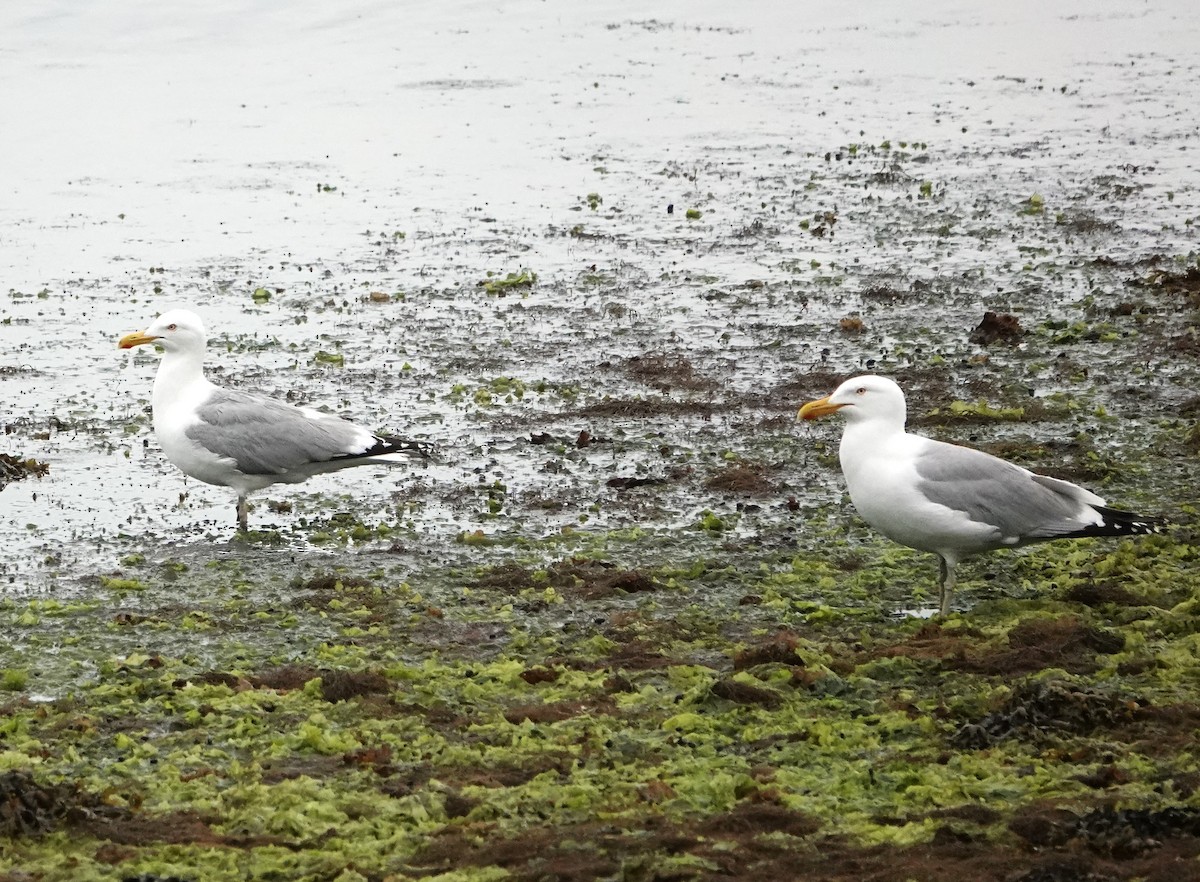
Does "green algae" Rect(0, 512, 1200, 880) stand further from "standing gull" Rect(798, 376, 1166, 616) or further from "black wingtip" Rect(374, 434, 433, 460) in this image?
"black wingtip" Rect(374, 434, 433, 460)

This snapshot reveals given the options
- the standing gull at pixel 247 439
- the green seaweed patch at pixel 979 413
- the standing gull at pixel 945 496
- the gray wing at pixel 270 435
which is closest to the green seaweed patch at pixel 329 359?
→ the standing gull at pixel 247 439

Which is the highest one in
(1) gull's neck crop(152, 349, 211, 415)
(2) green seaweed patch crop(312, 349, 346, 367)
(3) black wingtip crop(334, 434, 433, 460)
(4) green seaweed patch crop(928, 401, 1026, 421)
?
(1) gull's neck crop(152, 349, 211, 415)

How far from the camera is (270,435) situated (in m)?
11.8

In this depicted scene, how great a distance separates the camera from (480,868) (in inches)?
248

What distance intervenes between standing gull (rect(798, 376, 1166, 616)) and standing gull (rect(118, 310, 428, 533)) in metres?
3.50

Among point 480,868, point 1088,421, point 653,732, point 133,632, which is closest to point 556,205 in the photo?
point 1088,421

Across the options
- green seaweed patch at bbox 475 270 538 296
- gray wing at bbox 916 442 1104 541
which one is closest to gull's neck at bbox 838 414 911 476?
gray wing at bbox 916 442 1104 541

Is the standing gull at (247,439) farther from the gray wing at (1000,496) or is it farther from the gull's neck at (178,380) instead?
the gray wing at (1000,496)

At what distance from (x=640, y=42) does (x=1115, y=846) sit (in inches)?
1129

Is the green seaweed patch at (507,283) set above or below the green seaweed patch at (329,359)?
above

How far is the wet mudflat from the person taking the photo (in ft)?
22.6

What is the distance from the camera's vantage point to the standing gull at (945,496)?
9602 mm

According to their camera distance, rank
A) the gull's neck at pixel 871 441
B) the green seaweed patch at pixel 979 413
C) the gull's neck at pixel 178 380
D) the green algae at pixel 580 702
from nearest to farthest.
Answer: the green algae at pixel 580 702, the gull's neck at pixel 871 441, the gull's neck at pixel 178 380, the green seaweed patch at pixel 979 413

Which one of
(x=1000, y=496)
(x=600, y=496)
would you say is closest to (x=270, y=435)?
(x=600, y=496)
